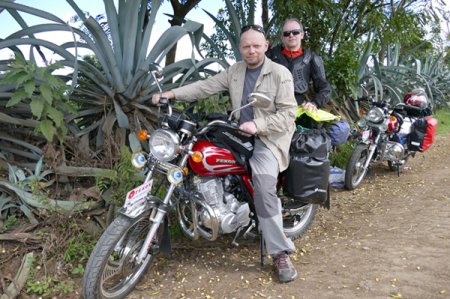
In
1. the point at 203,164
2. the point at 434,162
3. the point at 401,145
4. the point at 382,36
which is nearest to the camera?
the point at 203,164

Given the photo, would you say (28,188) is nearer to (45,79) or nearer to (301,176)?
(45,79)

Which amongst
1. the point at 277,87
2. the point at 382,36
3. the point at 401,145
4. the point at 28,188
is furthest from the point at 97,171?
the point at 382,36

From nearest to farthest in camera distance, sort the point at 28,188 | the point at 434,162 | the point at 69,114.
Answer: the point at 28,188 → the point at 69,114 → the point at 434,162

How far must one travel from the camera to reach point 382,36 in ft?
20.7

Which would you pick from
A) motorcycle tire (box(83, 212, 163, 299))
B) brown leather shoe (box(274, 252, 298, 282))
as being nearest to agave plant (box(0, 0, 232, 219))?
motorcycle tire (box(83, 212, 163, 299))

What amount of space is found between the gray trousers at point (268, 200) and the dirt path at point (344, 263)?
28 cm

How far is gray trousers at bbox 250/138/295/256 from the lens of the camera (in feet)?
9.71

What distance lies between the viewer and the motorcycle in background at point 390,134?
215 inches

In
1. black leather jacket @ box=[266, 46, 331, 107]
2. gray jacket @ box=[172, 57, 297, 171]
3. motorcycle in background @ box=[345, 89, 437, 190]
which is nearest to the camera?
gray jacket @ box=[172, 57, 297, 171]

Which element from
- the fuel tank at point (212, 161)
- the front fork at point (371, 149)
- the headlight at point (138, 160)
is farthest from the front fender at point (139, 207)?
the front fork at point (371, 149)

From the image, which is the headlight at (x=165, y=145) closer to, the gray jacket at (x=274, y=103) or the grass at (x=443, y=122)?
the gray jacket at (x=274, y=103)

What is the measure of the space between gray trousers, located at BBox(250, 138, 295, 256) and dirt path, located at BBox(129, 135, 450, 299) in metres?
0.28

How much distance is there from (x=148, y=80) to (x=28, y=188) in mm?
1425

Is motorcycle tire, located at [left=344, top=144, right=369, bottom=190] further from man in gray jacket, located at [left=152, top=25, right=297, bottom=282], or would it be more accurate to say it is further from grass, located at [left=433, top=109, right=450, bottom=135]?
grass, located at [left=433, top=109, right=450, bottom=135]
